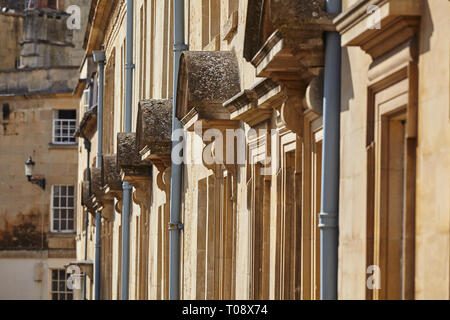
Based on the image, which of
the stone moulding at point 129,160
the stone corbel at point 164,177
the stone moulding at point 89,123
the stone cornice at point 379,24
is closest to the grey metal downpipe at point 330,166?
the stone cornice at point 379,24

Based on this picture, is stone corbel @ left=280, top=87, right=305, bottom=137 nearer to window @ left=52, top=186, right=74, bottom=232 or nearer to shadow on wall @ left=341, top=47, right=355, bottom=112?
shadow on wall @ left=341, top=47, right=355, bottom=112

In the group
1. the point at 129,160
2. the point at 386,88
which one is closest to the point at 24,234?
the point at 129,160

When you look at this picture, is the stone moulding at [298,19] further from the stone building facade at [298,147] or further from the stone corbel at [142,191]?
the stone corbel at [142,191]

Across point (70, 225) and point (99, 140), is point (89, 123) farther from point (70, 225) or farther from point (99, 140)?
point (70, 225)

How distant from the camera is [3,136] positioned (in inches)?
1924

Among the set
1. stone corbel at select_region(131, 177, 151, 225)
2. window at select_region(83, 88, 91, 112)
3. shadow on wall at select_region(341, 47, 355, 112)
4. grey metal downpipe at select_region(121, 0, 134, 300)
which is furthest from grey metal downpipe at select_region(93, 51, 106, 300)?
shadow on wall at select_region(341, 47, 355, 112)

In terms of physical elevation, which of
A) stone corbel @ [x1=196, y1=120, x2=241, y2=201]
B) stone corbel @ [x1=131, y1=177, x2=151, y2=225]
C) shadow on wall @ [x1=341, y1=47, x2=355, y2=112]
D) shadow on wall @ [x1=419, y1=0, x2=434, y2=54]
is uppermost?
shadow on wall @ [x1=419, y1=0, x2=434, y2=54]

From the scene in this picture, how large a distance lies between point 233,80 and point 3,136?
122ft

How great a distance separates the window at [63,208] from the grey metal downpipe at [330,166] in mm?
41637

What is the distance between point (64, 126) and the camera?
48875 mm

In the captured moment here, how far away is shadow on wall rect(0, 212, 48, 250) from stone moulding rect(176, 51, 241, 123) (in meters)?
36.5

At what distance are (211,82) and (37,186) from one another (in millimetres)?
37143

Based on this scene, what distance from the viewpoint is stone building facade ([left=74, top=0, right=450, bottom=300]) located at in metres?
6.34
